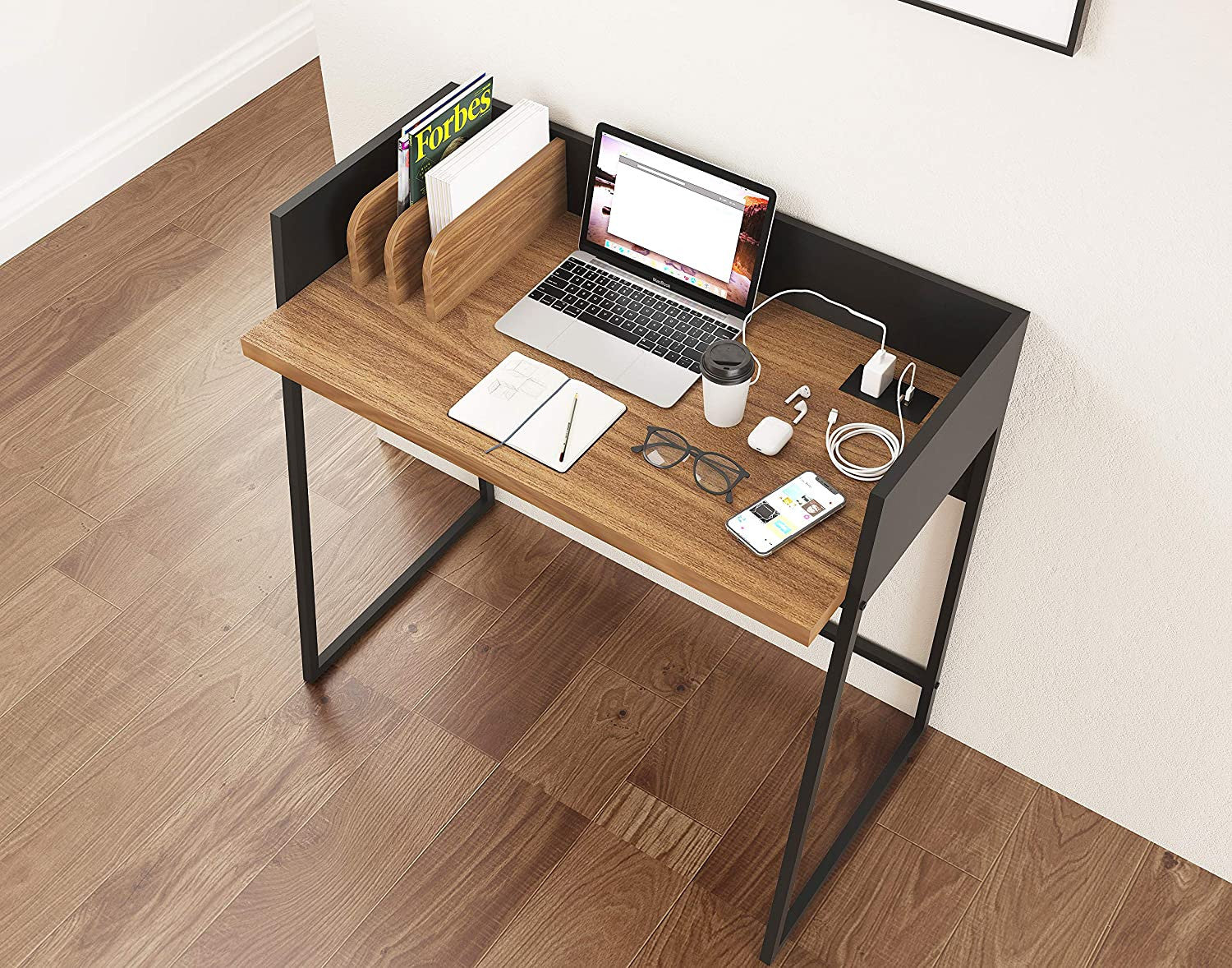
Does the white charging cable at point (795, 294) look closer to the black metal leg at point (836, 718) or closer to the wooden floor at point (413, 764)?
the black metal leg at point (836, 718)

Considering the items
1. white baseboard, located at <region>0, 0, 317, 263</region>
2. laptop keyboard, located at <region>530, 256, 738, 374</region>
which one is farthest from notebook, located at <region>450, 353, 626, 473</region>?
white baseboard, located at <region>0, 0, 317, 263</region>

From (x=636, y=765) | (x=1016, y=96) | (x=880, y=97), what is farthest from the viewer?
(x=636, y=765)

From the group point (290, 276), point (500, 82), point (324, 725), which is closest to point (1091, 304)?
point (500, 82)

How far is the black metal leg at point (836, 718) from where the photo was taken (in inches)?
69.2

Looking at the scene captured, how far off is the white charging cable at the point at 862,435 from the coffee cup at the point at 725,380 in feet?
0.42

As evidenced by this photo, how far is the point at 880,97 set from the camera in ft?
5.93

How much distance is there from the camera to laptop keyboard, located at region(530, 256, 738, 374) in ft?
6.66

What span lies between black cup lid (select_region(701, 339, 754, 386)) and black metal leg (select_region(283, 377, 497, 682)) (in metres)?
0.64

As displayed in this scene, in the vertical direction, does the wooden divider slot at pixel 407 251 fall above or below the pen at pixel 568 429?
above

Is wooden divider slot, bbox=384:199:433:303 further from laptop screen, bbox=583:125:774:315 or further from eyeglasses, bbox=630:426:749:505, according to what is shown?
eyeglasses, bbox=630:426:749:505

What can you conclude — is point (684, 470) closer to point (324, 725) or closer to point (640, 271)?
point (640, 271)

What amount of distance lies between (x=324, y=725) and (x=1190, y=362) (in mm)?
1560

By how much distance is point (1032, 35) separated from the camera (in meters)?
1.61

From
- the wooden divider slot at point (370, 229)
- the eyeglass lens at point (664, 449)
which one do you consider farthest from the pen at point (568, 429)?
the wooden divider slot at point (370, 229)
